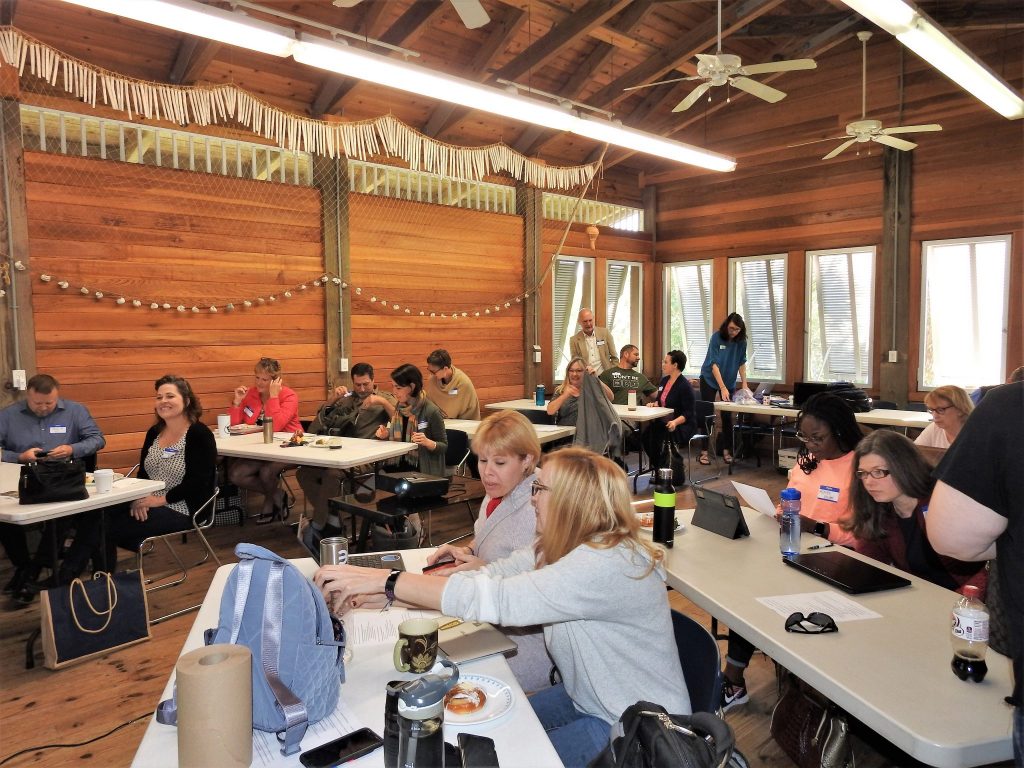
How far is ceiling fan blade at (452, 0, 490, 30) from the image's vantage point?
132 inches

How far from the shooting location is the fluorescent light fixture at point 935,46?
12.3 feet

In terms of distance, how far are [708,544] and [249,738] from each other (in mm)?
1843

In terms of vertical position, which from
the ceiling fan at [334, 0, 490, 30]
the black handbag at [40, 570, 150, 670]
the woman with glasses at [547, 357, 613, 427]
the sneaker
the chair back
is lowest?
the sneaker

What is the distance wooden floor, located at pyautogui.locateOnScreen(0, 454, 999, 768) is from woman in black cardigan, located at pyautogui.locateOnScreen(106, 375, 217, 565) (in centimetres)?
45

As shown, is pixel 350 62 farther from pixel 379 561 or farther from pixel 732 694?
pixel 732 694

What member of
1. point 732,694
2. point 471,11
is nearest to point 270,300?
point 471,11

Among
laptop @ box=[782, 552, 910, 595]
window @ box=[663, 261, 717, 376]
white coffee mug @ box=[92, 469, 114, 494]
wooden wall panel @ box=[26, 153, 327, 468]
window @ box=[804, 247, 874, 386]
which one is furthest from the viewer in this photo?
window @ box=[663, 261, 717, 376]

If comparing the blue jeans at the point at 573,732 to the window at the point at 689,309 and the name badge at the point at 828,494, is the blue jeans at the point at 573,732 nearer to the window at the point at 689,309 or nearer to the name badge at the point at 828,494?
the name badge at the point at 828,494

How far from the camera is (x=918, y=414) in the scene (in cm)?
666

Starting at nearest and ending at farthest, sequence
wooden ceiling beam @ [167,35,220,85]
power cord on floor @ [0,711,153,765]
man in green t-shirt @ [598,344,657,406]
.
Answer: power cord on floor @ [0,711,153,765] → wooden ceiling beam @ [167,35,220,85] → man in green t-shirt @ [598,344,657,406]

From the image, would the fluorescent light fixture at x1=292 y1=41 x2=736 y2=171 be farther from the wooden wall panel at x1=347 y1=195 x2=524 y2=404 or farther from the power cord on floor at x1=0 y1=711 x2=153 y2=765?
the power cord on floor at x1=0 y1=711 x2=153 y2=765

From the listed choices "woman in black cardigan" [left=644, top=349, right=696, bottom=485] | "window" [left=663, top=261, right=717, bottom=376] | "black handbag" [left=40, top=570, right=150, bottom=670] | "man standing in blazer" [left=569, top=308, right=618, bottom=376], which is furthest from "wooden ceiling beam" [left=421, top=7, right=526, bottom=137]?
"black handbag" [left=40, top=570, right=150, bottom=670]

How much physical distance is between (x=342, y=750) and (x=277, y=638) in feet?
0.82

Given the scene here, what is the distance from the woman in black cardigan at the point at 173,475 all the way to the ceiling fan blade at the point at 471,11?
8.63ft
